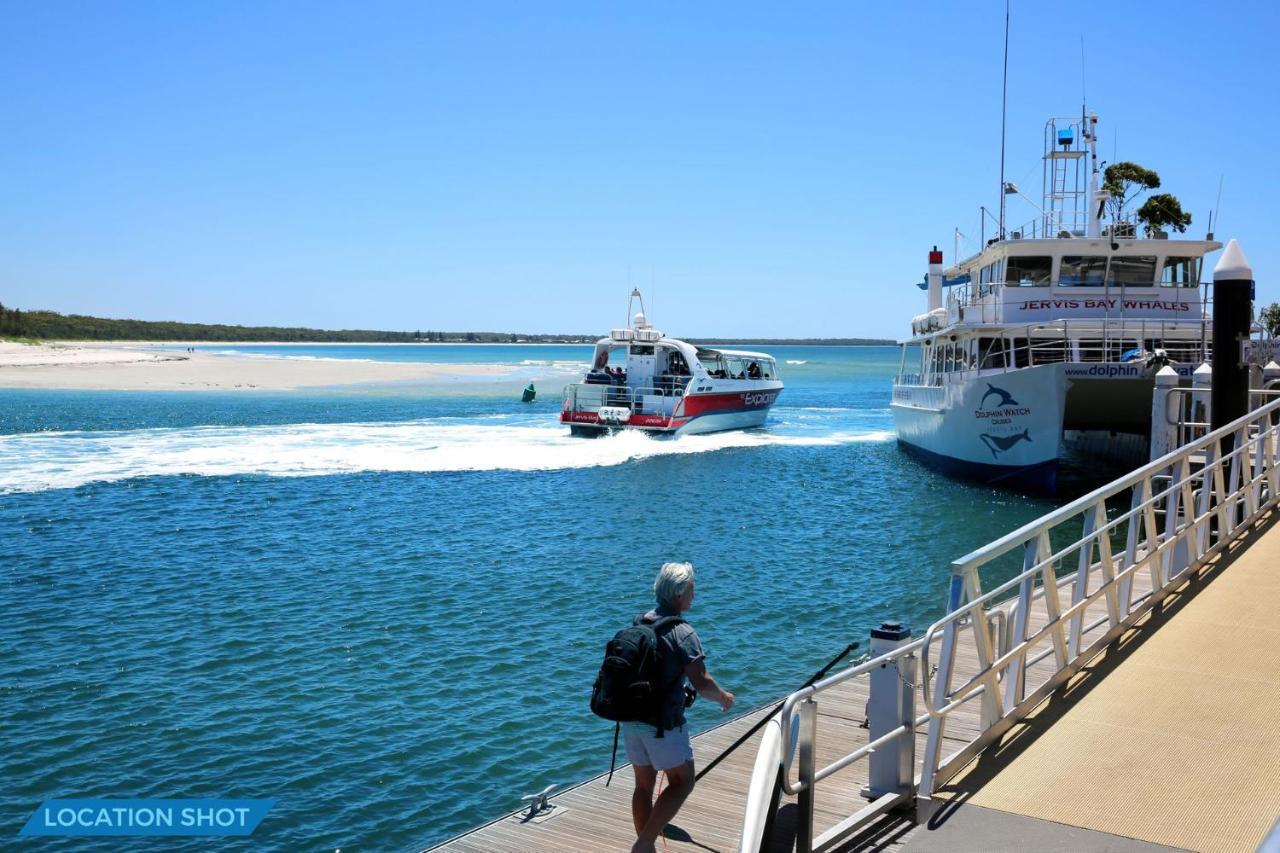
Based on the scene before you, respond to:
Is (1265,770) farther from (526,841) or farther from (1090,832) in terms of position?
(526,841)

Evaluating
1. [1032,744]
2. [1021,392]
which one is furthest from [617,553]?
[1032,744]

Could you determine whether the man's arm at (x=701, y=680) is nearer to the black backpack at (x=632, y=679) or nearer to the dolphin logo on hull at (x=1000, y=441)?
the black backpack at (x=632, y=679)

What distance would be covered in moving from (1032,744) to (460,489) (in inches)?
854

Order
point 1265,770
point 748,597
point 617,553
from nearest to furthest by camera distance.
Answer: point 1265,770, point 748,597, point 617,553

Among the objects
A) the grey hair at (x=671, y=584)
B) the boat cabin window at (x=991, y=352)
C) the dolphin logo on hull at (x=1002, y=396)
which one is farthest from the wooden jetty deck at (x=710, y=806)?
the boat cabin window at (x=991, y=352)

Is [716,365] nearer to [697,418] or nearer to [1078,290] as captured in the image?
[697,418]

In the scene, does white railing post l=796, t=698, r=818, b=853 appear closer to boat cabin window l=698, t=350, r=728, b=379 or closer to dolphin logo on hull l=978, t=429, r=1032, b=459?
dolphin logo on hull l=978, t=429, r=1032, b=459

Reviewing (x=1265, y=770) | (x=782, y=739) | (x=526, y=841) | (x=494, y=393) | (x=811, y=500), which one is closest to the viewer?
(x=782, y=739)

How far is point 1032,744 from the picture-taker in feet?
18.6

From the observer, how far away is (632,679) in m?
5.11

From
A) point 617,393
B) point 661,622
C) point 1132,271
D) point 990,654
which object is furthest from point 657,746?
point 617,393

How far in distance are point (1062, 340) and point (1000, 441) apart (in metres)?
2.97

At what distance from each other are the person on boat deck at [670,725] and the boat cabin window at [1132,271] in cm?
2436

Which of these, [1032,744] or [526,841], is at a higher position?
[1032,744]
